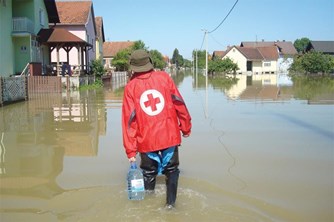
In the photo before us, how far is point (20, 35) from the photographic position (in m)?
27.6

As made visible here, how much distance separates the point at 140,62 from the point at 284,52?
98791 millimetres

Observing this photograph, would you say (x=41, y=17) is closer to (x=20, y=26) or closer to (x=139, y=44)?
(x=20, y=26)

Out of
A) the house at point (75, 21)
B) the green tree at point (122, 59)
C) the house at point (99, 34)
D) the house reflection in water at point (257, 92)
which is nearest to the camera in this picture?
the house reflection in water at point (257, 92)

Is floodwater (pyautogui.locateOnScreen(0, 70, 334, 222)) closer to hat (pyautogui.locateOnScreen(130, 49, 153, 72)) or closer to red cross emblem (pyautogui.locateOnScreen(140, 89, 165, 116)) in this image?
red cross emblem (pyautogui.locateOnScreen(140, 89, 165, 116))

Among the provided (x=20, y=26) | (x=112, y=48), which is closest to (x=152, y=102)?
(x=20, y=26)

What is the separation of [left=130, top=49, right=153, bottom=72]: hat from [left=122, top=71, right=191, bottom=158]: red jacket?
4.2 inches

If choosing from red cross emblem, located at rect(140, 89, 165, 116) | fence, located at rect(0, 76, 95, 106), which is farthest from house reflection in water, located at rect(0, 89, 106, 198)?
fence, located at rect(0, 76, 95, 106)

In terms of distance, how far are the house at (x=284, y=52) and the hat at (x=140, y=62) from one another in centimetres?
8306

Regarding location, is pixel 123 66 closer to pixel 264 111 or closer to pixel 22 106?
pixel 22 106

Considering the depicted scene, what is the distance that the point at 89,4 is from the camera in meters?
43.5

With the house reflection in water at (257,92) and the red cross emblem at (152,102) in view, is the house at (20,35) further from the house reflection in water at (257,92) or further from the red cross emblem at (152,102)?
the red cross emblem at (152,102)

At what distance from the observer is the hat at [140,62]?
454 centimetres

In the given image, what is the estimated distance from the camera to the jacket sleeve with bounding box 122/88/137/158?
4.42 meters

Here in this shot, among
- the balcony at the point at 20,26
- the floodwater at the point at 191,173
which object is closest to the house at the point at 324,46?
the balcony at the point at 20,26
